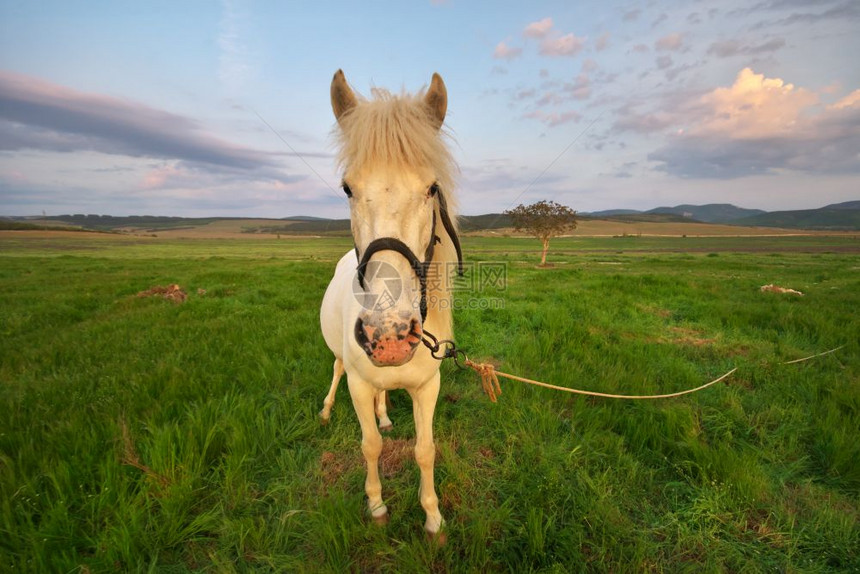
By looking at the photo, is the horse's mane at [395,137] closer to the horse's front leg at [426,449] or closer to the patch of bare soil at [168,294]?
the horse's front leg at [426,449]

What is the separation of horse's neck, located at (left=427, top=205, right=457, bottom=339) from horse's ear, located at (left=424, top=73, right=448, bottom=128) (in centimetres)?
63

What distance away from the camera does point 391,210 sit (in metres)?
1.81

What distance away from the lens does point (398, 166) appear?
1.87 meters

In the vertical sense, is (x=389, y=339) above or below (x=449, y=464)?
above

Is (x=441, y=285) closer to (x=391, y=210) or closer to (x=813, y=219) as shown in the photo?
(x=391, y=210)

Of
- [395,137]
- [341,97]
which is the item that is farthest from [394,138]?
[341,97]

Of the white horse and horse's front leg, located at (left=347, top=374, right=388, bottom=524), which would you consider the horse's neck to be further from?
horse's front leg, located at (left=347, top=374, right=388, bottom=524)

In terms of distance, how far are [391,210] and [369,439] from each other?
175 cm

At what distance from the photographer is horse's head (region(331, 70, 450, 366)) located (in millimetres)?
1706

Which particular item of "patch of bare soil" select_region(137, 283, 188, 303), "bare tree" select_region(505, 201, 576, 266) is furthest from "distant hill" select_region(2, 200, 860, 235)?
"patch of bare soil" select_region(137, 283, 188, 303)

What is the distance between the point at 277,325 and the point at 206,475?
14.0 ft

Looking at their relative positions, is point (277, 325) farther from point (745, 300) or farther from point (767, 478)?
point (745, 300)

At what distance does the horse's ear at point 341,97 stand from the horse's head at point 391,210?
0.95 feet

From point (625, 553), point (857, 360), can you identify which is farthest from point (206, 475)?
point (857, 360)
